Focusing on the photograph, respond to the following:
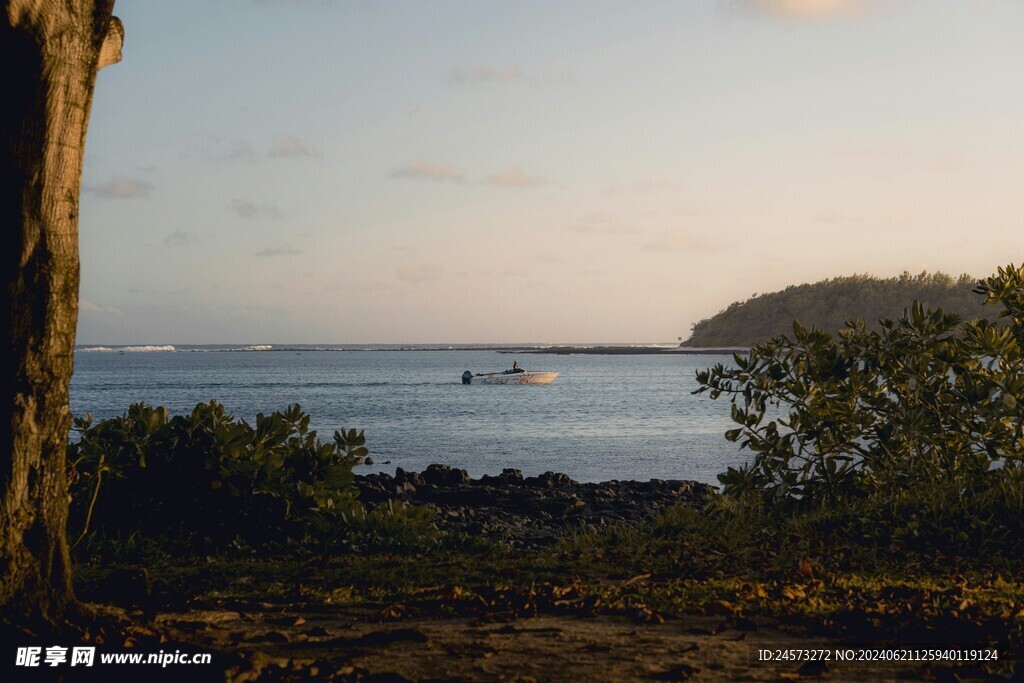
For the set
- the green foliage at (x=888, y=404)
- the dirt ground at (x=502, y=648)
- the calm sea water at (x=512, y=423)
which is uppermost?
the green foliage at (x=888, y=404)

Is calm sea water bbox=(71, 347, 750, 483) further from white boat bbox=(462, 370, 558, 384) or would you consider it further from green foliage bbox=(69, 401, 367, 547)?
green foliage bbox=(69, 401, 367, 547)

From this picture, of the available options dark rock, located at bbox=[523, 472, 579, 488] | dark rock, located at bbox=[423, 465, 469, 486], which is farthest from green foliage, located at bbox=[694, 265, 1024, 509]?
dark rock, located at bbox=[423, 465, 469, 486]

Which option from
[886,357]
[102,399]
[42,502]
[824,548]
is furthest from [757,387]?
[102,399]

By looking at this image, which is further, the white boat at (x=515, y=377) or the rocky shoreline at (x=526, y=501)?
the white boat at (x=515, y=377)

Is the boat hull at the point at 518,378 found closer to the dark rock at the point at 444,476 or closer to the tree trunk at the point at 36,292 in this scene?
the dark rock at the point at 444,476

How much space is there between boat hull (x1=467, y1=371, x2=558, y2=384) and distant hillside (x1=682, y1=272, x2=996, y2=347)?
5754 cm

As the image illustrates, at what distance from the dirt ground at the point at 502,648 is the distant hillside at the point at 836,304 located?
136932 millimetres

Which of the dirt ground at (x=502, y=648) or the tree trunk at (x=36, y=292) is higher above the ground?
the tree trunk at (x=36, y=292)

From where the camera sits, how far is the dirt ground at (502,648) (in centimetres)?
478

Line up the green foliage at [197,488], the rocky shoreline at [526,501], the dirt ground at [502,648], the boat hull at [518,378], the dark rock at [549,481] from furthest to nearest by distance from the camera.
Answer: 1. the boat hull at [518,378]
2. the dark rock at [549,481]
3. the rocky shoreline at [526,501]
4. the green foliage at [197,488]
5. the dirt ground at [502,648]

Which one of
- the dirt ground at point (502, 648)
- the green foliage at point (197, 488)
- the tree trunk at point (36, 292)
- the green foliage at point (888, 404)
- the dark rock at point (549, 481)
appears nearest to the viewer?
the dirt ground at point (502, 648)

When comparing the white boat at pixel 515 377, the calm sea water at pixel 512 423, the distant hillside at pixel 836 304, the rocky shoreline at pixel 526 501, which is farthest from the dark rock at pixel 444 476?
the distant hillside at pixel 836 304

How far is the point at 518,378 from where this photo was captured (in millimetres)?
90500

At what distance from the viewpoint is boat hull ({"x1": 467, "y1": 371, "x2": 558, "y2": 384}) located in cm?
9050
